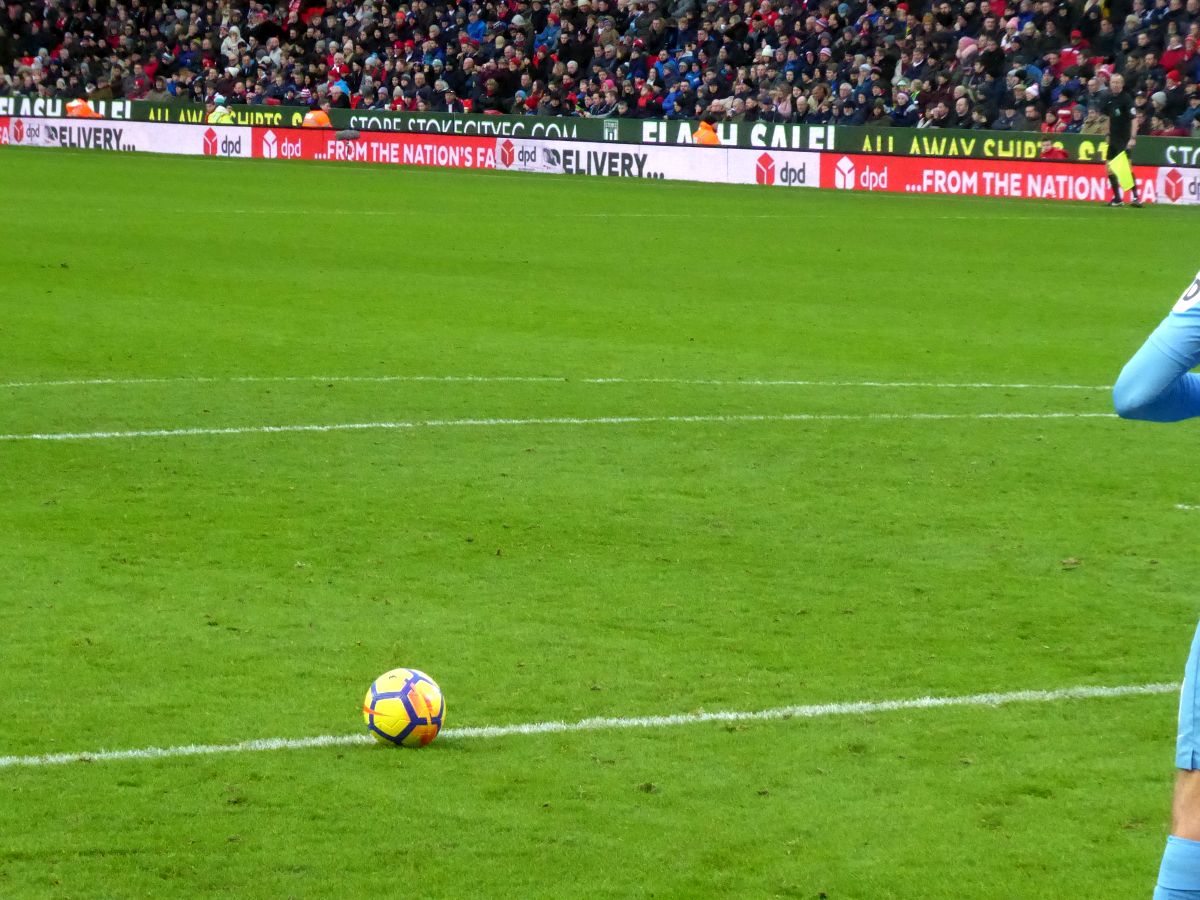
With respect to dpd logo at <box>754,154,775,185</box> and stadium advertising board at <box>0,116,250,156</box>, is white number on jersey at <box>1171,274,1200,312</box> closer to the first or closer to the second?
dpd logo at <box>754,154,775,185</box>

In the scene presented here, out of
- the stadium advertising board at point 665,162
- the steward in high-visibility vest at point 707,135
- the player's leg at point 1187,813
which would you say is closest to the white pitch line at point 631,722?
the player's leg at point 1187,813

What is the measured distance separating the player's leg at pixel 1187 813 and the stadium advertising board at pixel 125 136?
44368mm

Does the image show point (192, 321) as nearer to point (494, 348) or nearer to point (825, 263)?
point (494, 348)

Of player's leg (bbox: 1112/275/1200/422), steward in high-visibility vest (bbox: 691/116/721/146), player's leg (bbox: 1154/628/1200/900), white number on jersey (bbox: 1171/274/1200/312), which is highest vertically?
white number on jersey (bbox: 1171/274/1200/312)

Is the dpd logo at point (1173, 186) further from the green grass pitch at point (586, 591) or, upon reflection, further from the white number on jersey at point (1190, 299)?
the white number on jersey at point (1190, 299)

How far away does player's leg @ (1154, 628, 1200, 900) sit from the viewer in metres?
3.04

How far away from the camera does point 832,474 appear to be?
10398 millimetres

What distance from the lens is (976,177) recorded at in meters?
35.1

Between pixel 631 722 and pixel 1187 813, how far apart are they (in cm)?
303

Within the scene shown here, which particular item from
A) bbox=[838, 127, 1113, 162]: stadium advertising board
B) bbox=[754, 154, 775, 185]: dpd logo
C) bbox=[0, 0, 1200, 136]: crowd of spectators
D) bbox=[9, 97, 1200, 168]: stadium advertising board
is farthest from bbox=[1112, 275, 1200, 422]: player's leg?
bbox=[754, 154, 775, 185]: dpd logo

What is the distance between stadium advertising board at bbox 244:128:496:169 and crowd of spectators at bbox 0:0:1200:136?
2.09m

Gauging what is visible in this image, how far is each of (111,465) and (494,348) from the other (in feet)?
17.2

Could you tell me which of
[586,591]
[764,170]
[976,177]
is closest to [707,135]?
[764,170]

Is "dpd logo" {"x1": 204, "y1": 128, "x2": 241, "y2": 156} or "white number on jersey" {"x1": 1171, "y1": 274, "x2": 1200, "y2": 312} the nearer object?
"white number on jersey" {"x1": 1171, "y1": 274, "x2": 1200, "y2": 312}
